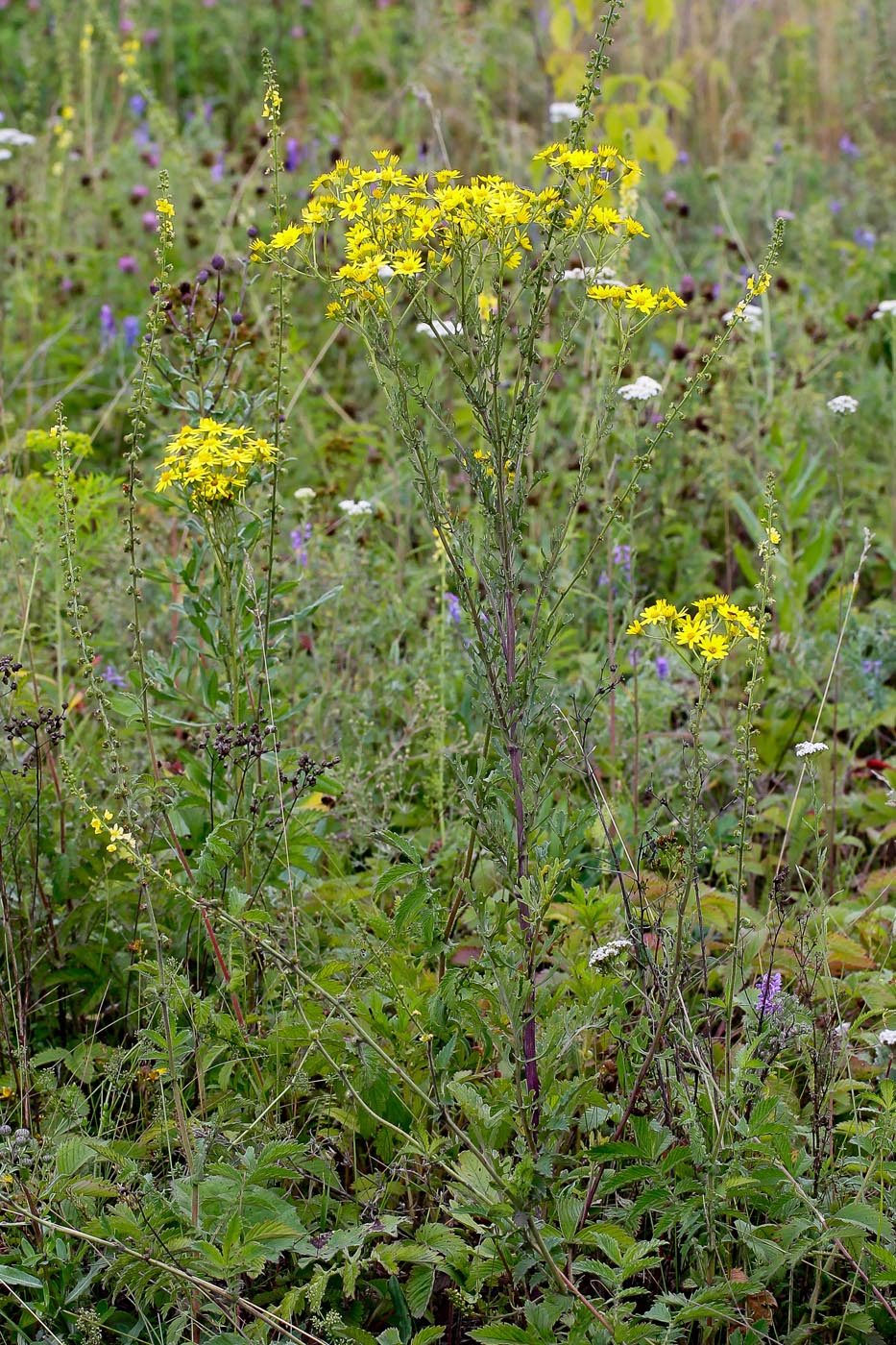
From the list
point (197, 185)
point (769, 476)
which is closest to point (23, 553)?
point (197, 185)

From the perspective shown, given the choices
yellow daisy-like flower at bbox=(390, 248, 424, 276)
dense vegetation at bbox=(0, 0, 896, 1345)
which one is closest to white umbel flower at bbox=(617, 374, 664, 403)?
dense vegetation at bbox=(0, 0, 896, 1345)

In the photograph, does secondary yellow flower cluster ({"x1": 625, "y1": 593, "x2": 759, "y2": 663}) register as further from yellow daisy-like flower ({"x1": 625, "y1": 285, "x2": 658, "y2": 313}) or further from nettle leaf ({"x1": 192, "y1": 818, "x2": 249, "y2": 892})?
nettle leaf ({"x1": 192, "y1": 818, "x2": 249, "y2": 892})

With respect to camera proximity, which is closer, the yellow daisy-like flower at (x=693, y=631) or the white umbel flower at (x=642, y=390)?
the yellow daisy-like flower at (x=693, y=631)

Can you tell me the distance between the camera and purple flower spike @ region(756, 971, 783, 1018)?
191cm

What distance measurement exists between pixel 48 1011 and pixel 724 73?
397 centimetres

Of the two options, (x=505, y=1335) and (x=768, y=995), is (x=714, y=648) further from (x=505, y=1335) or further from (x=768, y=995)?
(x=505, y=1335)

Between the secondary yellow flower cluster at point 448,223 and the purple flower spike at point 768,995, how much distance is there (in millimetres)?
Answer: 939

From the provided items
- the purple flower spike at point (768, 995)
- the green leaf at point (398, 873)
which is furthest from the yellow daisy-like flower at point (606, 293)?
the purple flower spike at point (768, 995)

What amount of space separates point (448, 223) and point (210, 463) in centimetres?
43

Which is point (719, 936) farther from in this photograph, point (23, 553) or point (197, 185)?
point (197, 185)

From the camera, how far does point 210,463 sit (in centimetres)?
180

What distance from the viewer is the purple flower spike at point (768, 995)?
1911 mm

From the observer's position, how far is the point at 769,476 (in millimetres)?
1632

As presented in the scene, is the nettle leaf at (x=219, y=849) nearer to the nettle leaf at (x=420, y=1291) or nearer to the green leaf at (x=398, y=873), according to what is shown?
the green leaf at (x=398, y=873)
